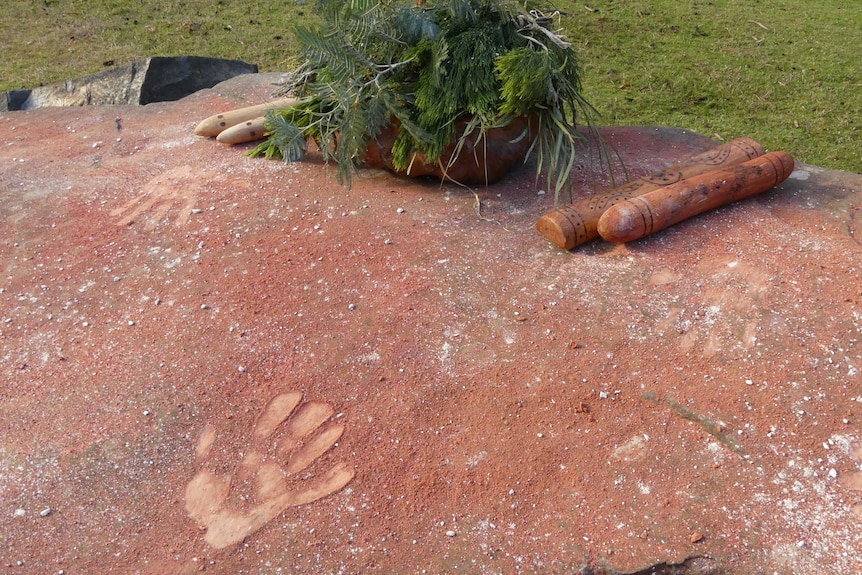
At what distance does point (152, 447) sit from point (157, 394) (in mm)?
281

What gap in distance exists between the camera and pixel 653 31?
7.86 m

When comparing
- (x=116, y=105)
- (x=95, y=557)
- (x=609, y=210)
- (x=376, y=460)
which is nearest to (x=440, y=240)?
(x=609, y=210)

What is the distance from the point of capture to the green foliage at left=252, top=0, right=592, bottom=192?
4.28m

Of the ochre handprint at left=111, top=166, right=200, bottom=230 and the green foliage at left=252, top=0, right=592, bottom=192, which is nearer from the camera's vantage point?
the green foliage at left=252, top=0, right=592, bottom=192

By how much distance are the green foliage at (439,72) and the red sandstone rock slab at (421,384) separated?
364 millimetres

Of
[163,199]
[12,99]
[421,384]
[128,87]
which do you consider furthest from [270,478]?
[12,99]

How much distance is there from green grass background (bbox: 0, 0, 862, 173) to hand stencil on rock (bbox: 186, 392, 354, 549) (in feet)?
9.79

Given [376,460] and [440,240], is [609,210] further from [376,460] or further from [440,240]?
[376,460]

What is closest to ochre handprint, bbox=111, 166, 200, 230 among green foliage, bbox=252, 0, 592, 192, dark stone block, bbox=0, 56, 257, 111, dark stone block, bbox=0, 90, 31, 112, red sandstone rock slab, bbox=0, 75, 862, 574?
red sandstone rock slab, bbox=0, 75, 862, 574

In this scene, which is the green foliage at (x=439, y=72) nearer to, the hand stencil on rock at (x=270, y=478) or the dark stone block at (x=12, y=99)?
the hand stencil on rock at (x=270, y=478)

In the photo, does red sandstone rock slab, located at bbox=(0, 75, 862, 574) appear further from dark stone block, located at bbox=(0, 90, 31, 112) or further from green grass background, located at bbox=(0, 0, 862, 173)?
dark stone block, located at bbox=(0, 90, 31, 112)

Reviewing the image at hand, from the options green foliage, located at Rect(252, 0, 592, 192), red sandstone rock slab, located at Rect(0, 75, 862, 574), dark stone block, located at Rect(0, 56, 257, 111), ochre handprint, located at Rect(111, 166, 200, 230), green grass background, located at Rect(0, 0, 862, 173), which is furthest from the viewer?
dark stone block, located at Rect(0, 56, 257, 111)

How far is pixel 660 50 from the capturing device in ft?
24.4

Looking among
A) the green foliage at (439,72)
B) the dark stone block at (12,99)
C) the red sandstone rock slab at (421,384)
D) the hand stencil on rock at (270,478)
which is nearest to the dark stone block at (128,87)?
the dark stone block at (12,99)
